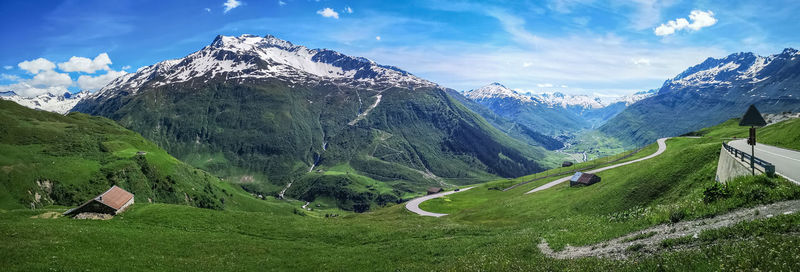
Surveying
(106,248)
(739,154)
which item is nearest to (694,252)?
(739,154)

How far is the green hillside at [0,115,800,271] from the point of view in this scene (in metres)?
18.5

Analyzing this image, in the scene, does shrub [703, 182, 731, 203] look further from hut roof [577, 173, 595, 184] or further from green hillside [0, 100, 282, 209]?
green hillside [0, 100, 282, 209]

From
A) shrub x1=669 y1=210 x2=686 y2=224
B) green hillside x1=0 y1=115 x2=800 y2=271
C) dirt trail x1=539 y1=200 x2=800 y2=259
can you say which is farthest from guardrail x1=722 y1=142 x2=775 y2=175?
shrub x1=669 y1=210 x2=686 y2=224

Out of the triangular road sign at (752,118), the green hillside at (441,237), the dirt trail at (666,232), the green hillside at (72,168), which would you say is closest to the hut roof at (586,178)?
the green hillside at (441,237)

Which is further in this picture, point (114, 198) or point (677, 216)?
point (114, 198)

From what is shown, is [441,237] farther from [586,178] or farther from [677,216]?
[586,178]

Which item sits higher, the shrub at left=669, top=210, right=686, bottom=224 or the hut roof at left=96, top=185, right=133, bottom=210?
the shrub at left=669, top=210, right=686, bottom=224

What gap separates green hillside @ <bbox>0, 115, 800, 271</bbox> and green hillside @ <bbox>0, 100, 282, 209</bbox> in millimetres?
103543

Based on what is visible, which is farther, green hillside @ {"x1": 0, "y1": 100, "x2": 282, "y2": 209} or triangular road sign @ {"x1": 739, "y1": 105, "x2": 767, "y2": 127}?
green hillside @ {"x1": 0, "y1": 100, "x2": 282, "y2": 209}

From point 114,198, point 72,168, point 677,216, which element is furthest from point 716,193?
point 72,168

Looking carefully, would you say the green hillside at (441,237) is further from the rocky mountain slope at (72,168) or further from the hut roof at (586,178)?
the rocky mountain slope at (72,168)

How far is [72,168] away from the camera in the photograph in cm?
13900

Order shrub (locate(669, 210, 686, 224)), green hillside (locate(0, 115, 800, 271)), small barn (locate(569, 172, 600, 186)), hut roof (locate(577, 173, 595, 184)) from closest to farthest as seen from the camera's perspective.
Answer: green hillside (locate(0, 115, 800, 271))
shrub (locate(669, 210, 686, 224))
small barn (locate(569, 172, 600, 186))
hut roof (locate(577, 173, 595, 184))

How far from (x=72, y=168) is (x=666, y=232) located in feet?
608
